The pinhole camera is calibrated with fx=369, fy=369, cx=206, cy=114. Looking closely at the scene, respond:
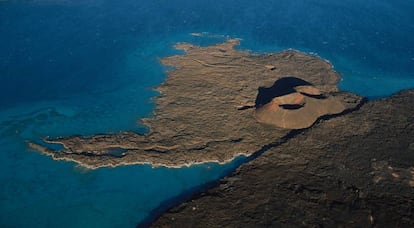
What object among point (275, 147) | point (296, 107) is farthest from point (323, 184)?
point (296, 107)

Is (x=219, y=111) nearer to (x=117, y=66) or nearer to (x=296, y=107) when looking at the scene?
(x=296, y=107)

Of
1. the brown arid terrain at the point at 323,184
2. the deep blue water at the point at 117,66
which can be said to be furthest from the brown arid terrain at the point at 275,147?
the deep blue water at the point at 117,66

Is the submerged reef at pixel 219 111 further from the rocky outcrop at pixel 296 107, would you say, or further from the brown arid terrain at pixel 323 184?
the brown arid terrain at pixel 323 184

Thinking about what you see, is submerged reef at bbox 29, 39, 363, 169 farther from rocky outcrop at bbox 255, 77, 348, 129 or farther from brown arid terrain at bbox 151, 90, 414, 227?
brown arid terrain at bbox 151, 90, 414, 227

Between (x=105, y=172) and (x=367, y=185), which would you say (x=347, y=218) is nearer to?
(x=367, y=185)

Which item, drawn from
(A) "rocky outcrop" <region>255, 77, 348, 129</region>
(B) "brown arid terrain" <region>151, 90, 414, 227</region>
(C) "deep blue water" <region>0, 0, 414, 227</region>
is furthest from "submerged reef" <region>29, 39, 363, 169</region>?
(B) "brown arid terrain" <region>151, 90, 414, 227</region>

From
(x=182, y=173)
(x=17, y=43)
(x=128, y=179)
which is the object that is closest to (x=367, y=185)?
(x=182, y=173)
